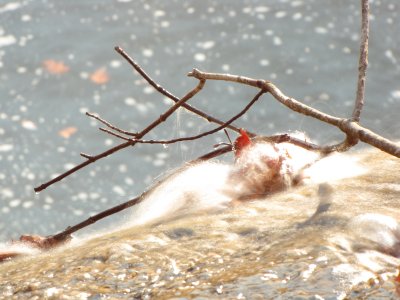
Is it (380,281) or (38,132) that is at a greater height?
(38,132)

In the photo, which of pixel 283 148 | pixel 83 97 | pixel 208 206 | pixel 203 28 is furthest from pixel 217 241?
pixel 203 28

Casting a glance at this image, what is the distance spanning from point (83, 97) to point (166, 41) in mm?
1286

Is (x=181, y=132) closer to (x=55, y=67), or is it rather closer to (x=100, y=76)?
(x=100, y=76)

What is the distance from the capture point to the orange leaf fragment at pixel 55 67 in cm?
729

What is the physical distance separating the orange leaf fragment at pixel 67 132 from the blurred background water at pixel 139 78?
13 millimetres

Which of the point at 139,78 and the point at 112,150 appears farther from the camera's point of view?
the point at 139,78

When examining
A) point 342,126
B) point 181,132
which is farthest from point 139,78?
point 342,126

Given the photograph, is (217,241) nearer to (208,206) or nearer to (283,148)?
(208,206)

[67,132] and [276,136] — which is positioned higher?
[67,132]

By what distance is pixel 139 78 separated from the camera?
23.6ft

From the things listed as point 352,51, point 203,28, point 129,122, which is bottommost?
point 129,122

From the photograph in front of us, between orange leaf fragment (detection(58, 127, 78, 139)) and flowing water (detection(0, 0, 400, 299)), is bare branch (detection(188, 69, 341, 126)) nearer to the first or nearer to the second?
flowing water (detection(0, 0, 400, 299))

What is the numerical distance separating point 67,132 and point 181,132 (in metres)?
1.01

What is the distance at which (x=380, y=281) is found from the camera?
4.31ft
